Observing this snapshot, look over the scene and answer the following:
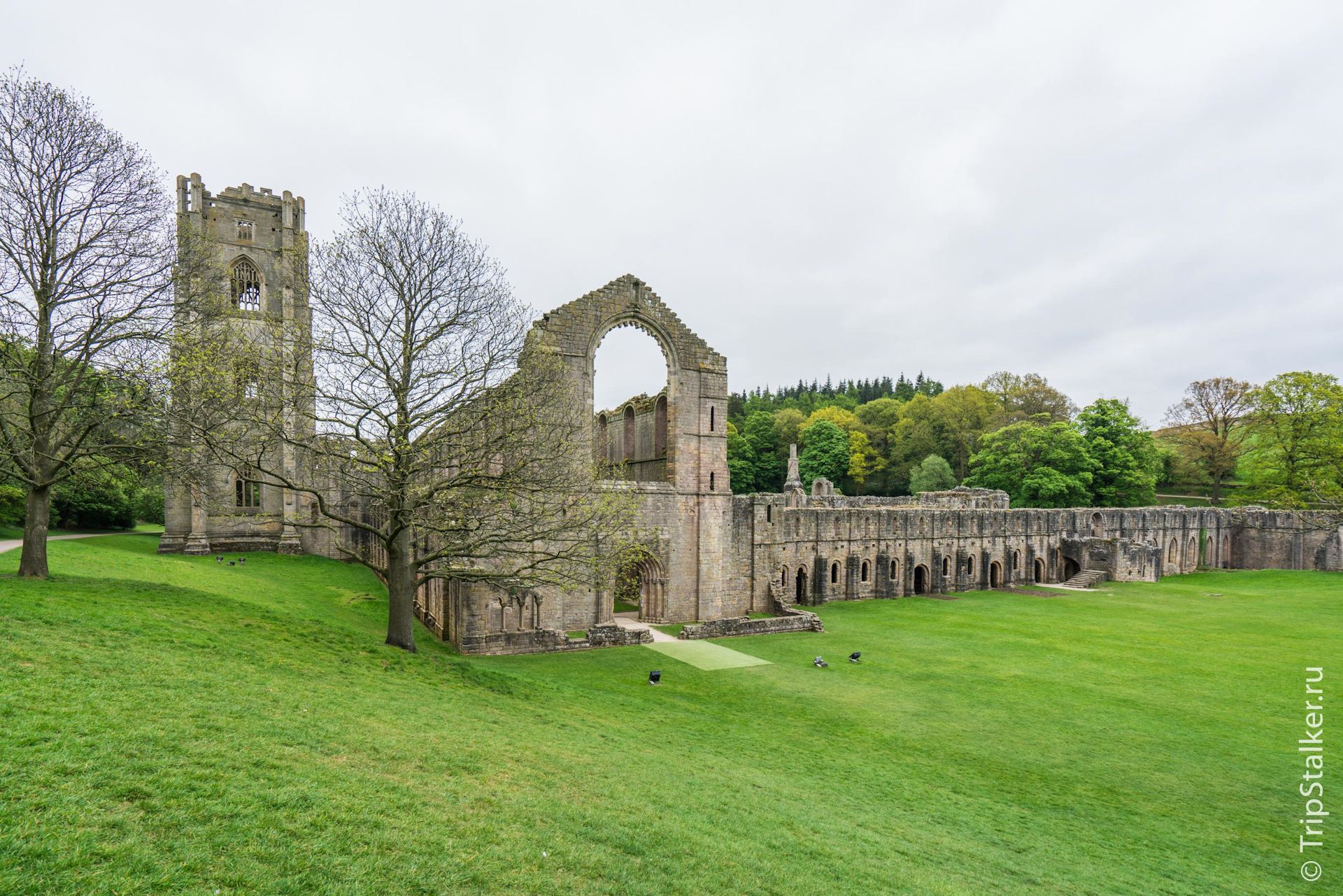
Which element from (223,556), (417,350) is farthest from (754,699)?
(223,556)

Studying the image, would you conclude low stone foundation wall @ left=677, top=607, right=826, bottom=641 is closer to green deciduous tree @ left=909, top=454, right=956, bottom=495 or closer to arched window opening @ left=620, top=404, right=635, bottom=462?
arched window opening @ left=620, top=404, right=635, bottom=462

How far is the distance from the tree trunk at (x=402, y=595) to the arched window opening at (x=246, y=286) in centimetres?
2899

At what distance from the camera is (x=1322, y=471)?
1704 inches

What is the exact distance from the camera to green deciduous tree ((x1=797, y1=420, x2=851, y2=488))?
83.5 m

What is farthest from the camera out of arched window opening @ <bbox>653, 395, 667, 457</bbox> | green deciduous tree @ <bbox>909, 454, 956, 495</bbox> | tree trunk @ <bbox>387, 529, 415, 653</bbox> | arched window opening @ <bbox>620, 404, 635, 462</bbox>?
green deciduous tree @ <bbox>909, 454, 956, 495</bbox>

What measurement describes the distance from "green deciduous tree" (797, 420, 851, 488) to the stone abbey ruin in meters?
29.5

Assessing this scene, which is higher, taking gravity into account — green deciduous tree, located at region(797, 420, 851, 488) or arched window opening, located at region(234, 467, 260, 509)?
green deciduous tree, located at region(797, 420, 851, 488)

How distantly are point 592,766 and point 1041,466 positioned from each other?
197 feet

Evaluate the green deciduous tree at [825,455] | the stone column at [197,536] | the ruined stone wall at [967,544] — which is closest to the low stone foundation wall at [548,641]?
the ruined stone wall at [967,544]

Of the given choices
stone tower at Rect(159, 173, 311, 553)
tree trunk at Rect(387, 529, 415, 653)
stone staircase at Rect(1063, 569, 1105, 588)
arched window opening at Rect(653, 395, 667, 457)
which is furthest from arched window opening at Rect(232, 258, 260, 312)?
stone staircase at Rect(1063, 569, 1105, 588)

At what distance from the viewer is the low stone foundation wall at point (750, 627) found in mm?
25484

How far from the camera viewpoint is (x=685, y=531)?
28.0 metres

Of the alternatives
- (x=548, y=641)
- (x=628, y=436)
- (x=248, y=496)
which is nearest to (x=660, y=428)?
(x=628, y=436)

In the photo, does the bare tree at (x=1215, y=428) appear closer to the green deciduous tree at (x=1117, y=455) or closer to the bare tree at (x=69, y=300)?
the green deciduous tree at (x=1117, y=455)
